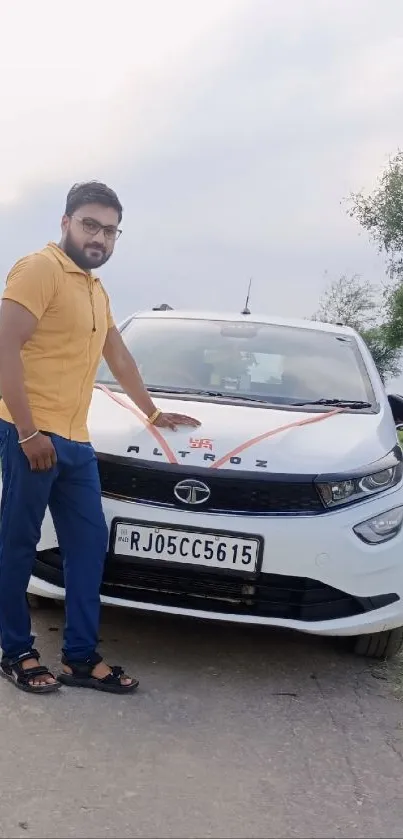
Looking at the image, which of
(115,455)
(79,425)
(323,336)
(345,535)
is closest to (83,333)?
(79,425)

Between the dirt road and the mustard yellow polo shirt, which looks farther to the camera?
the mustard yellow polo shirt

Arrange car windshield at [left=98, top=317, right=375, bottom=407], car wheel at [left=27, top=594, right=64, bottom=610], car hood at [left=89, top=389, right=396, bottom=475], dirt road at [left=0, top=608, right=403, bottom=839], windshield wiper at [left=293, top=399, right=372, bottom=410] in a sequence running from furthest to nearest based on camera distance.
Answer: car windshield at [left=98, top=317, right=375, bottom=407], windshield wiper at [left=293, top=399, right=372, bottom=410], car wheel at [left=27, top=594, right=64, bottom=610], car hood at [left=89, top=389, right=396, bottom=475], dirt road at [left=0, top=608, right=403, bottom=839]

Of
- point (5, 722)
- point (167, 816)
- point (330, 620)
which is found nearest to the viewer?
point (167, 816)

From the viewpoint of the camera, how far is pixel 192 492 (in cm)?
356

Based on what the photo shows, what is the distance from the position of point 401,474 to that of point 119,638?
4.56 feet

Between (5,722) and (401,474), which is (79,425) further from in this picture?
(401,474)

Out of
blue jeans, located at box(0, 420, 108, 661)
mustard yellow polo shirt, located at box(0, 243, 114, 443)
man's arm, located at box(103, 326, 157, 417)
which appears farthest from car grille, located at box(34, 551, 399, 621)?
man's arm, located at box(103, 326, 157, 417)

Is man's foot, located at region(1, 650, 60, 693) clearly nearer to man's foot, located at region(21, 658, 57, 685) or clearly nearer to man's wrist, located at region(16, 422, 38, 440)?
man's foot, located at region(21, 658, 57, 685)

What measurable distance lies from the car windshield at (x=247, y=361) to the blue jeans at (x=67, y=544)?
1172mm

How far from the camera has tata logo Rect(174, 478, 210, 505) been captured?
3.55m

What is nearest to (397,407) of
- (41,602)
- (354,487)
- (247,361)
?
(247,361)

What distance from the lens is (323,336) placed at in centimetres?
527

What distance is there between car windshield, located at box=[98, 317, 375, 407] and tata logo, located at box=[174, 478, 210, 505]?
94 centimetres

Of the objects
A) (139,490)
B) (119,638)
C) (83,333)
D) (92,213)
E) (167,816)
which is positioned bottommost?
(119,638)
